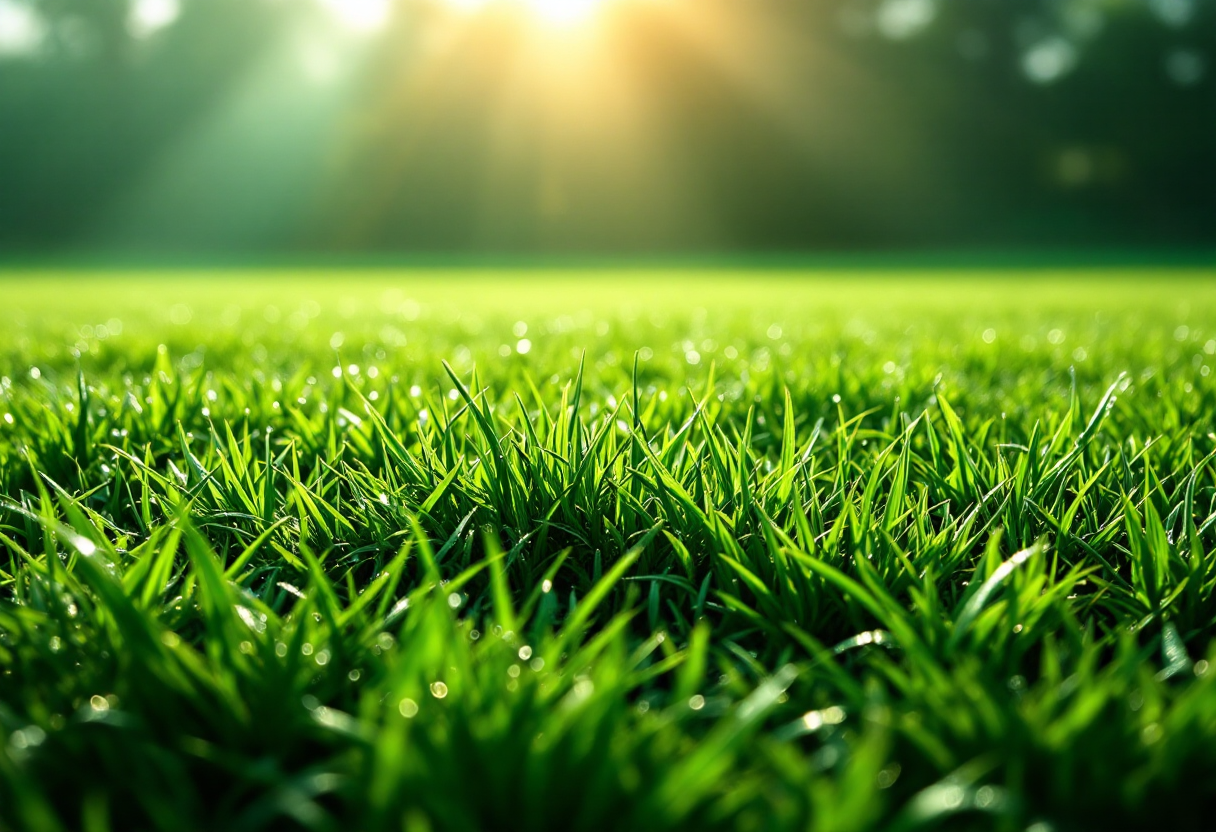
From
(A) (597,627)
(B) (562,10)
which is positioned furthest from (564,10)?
(A) (597,627)

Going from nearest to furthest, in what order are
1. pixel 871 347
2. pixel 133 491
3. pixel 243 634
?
pixel 243 634 < pixel 133 491 < pixel 871 347

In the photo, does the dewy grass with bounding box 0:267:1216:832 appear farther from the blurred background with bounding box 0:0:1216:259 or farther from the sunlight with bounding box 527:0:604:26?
the sunlight with bounding box 527:0:604:26

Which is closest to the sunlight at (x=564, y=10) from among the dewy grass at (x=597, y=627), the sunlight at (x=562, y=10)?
the sunlight at (x=562, y=10)

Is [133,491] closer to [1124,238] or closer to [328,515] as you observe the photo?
[328,515]

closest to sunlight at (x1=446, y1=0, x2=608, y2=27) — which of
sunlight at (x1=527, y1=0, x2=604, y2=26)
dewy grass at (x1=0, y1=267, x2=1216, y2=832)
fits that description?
sunlight at (x1=527, y1=0, x2=604, y2=26)

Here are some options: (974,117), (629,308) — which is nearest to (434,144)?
(974,117)
